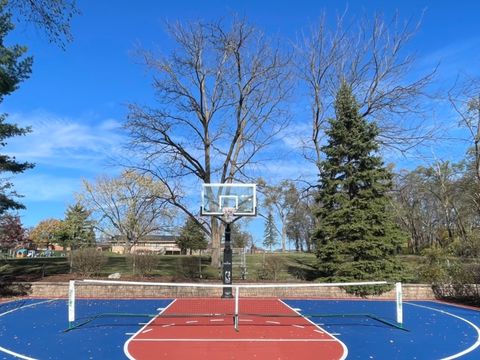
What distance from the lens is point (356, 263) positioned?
2034 cm

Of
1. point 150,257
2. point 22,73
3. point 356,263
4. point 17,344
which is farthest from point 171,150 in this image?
point 17,344

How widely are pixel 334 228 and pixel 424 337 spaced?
425 inches

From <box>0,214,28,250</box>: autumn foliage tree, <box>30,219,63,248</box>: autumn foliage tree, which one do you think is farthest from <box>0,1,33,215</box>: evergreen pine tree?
<box>30,219,63,248</box>: autumn foliage tree

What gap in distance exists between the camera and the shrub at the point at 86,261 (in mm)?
21531

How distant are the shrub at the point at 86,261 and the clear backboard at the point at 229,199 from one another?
632cm

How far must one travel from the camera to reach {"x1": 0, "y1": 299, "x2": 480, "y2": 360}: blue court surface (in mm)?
8860

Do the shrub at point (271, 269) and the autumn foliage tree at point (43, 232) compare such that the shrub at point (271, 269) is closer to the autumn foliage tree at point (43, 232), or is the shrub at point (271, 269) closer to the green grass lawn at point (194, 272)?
the green grass lawn at point (194, 272)

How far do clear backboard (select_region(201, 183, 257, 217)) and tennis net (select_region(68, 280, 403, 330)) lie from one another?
3163mm

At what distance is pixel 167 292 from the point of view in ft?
64.0

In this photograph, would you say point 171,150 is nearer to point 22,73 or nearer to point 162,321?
point 22,73

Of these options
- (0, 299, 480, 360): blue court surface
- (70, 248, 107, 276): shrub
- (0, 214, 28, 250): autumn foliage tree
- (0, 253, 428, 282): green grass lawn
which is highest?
(0, 214, 28, 250): autumn foliage tree

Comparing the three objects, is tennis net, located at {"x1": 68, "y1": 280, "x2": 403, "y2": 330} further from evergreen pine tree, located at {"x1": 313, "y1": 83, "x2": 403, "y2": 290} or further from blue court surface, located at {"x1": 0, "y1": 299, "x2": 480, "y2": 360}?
evergreen pine tree, located at {"x1": 313, "y1": 83, "x2": 403, "y2": 290}

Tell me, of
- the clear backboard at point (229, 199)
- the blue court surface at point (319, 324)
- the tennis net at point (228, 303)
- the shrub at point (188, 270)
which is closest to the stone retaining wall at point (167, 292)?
the tennis net at point (228, 303)

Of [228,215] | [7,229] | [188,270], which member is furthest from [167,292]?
[7,229]
